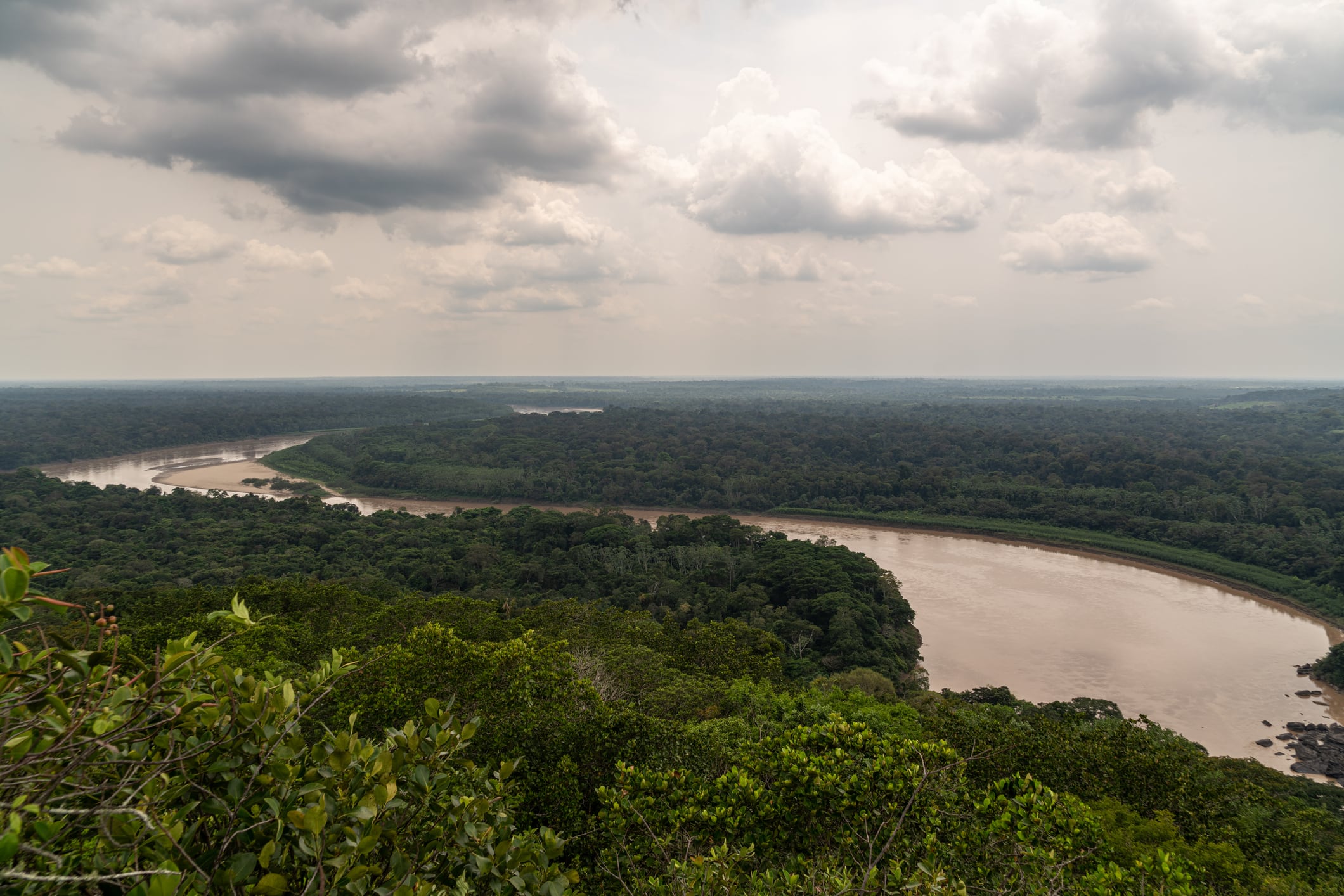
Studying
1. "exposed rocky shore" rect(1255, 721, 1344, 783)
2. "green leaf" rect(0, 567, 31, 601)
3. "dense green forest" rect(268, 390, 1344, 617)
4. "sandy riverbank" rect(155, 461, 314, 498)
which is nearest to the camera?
"green leaf" rect(0, 567, 31, 601)

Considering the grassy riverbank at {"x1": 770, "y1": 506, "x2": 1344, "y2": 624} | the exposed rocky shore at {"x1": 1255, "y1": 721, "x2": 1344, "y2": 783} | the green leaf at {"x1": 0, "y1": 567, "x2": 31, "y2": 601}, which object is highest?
the green leaf at {"x1": 0, "y1": 567, "x2": 31, "y2": 601}

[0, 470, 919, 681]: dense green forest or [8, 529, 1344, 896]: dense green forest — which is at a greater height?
[8, 529, 1344, 896]: dense green forest

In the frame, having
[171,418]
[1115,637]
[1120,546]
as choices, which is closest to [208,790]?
[1115,637]

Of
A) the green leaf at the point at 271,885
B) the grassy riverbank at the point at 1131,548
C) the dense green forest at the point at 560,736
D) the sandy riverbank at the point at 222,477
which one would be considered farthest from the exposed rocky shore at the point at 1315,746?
Result: the sandy riverbank at the point at 222,477

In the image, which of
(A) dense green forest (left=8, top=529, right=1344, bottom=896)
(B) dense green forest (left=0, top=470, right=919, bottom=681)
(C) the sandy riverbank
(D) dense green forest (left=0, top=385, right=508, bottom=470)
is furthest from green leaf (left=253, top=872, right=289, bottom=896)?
(D) dense green forest (left=0, top=385, right=508, bottom=470)

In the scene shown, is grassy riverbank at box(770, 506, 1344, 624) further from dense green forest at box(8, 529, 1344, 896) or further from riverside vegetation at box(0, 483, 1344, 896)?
dense green forest at box(8, 529, 1344, 896)

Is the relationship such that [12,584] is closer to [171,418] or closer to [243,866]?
[243,866]
